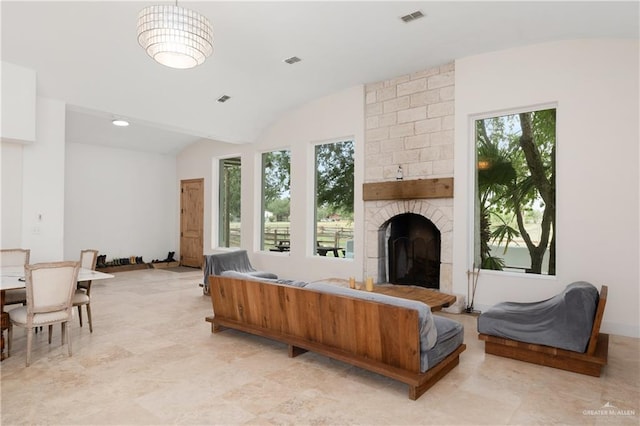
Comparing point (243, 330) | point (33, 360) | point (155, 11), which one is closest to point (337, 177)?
point (243, 330)

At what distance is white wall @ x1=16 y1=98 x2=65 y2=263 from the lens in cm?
502

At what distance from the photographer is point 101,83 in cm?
511

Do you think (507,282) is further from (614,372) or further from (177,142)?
(177,142)

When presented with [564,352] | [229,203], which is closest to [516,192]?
[564,352]

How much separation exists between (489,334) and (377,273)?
2.44m

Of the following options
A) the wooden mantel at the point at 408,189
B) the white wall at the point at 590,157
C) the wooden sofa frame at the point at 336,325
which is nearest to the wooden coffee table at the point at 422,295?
the wooden sofa frame at the point at 336,325

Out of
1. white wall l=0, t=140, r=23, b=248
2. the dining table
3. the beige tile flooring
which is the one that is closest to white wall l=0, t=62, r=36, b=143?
white wall l=0, t=140, r=23, b=248

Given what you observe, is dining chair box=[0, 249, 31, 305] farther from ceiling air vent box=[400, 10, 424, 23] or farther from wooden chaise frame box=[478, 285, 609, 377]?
ceiling air vent box=[400, 10, 424, 23]

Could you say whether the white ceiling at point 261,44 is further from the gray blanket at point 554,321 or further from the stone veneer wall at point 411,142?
the gray blanket at point 554,321

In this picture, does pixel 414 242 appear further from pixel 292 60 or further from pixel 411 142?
pixel 292 60

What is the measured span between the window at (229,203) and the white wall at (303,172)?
1.09 ft

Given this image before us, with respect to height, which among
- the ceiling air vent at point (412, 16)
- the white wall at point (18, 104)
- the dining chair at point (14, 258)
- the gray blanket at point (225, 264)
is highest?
the ceiling air vent at point (412, 16)

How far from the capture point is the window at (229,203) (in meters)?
8.45

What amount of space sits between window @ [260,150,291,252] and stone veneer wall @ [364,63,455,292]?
6.33 ft
